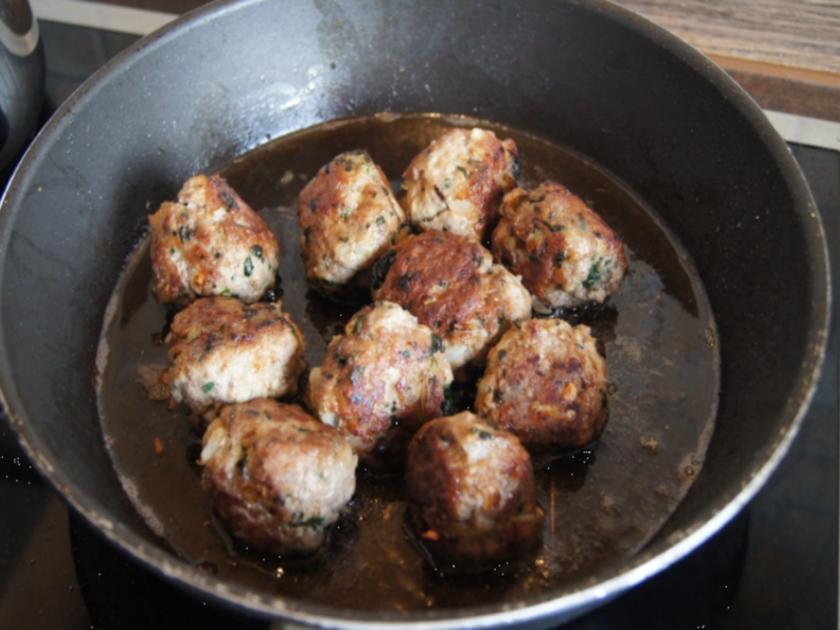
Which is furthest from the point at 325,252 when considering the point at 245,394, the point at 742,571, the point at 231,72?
the point at 742,571

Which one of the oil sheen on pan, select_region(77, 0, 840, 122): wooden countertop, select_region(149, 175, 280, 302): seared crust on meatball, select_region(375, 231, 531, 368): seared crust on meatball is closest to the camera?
→ the oil sheen on pan

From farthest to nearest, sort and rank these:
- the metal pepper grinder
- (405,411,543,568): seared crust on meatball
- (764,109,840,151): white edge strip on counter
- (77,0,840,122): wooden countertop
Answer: (77,0,840,122): wooden countertop < (764,109,840,151): white edge strip on counter < the metal pepper grinder < (405,411,543,568): seared crust on meatball

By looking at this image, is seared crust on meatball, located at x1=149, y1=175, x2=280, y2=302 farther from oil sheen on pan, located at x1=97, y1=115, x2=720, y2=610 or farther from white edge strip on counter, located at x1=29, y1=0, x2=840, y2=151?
white edge strip on counter, located at x1=29, y1=0, x2=840, y2=151

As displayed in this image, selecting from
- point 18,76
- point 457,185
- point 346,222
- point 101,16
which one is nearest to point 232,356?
point 346,222

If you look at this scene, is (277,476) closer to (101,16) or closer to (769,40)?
(101,16)

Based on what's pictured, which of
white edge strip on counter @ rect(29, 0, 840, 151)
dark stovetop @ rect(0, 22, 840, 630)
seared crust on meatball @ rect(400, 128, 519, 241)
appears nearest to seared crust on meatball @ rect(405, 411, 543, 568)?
dark stovetop @ rect(0, 22, 840, 630)

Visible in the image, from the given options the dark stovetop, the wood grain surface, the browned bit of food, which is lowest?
the dark stovetop
